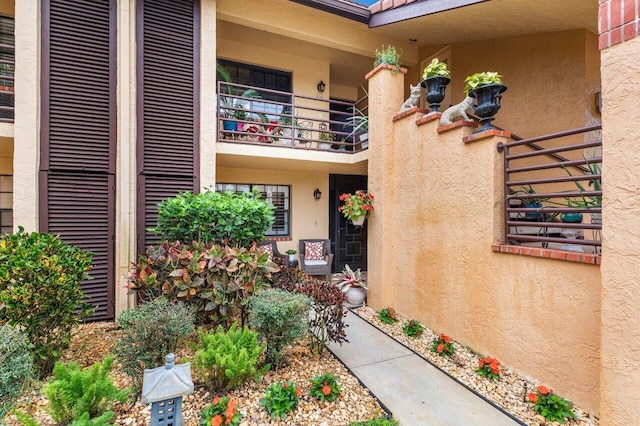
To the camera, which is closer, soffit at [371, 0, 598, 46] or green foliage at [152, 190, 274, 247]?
green foliage at [152, 190, 274, 247]

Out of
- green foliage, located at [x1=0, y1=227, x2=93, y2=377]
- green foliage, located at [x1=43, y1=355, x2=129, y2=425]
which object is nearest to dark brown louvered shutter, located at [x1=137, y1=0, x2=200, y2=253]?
green foliage, located at [x1=0, y1=227, x2=93, y2=377]

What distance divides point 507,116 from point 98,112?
7.84m

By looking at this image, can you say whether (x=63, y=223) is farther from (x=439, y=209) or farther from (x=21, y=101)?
(x=439, y=209)

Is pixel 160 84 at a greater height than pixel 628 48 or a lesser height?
greater

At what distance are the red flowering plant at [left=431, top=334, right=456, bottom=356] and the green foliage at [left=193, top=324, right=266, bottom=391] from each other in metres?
2.46

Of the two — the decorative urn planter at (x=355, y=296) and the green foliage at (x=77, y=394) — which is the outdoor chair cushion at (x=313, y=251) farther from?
the green foliage at (x=77, y=394)

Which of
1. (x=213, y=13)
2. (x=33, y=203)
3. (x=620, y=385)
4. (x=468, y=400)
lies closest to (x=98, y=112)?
(x=33, y=203)

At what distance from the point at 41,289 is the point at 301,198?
6.22 metres

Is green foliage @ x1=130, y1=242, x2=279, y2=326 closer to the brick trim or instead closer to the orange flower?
the orange flower

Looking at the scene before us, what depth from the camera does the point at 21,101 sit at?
14.7 feet

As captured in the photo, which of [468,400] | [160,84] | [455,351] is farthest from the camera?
[160,84]

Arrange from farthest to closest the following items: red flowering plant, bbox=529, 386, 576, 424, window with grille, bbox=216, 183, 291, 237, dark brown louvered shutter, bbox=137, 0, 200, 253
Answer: window with grille, bbox=216, 183, 291, 237 → dark brown louvered shutter, bbox=137, 0, 200, 253 → red flowering plant, bbox=529, 386, 576, 424

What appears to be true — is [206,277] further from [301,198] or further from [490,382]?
[301,198]

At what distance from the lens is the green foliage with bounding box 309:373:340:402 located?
2.97 meters
